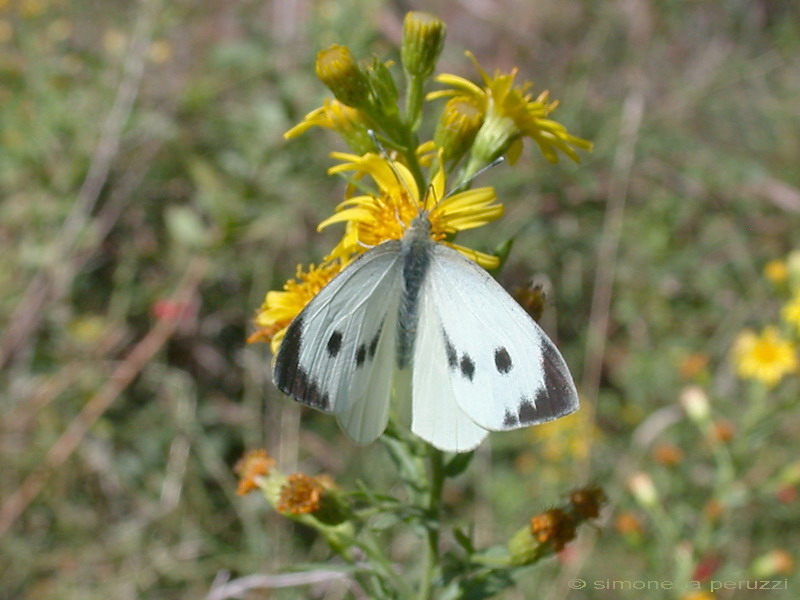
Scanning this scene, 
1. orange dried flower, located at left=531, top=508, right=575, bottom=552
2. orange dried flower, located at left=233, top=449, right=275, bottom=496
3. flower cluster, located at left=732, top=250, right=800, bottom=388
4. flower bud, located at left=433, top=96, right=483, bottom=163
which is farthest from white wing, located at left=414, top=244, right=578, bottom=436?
flower cluster, located at left=732, top=250, right=800, bottom=388

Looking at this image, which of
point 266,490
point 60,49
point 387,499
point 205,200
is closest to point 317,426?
point 205,200

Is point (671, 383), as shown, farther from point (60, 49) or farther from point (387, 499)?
point (60, 49)

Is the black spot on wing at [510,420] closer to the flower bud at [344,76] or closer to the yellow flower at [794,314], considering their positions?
the flower bud at [344,76]

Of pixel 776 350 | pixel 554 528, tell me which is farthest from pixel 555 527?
pixel 776 350

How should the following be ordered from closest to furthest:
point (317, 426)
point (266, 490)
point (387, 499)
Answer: point (387, 499) < point (266, 490) < point (317, 426)

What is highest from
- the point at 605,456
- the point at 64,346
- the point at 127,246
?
the point at 127,246

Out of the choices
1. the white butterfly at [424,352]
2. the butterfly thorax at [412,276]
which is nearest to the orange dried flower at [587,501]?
the white butterfly at [424,352]
